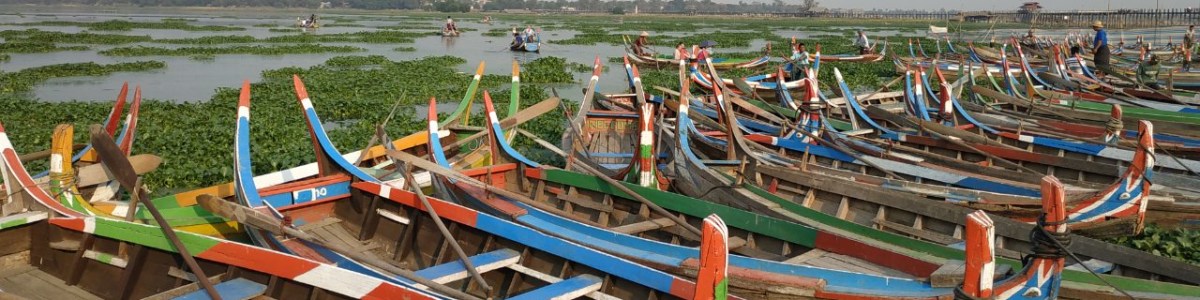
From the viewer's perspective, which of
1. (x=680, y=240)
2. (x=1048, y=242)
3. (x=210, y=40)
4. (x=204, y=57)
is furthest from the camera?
(x=210, y=40)

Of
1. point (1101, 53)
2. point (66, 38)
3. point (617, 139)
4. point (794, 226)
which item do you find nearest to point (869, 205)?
point (794, 226)

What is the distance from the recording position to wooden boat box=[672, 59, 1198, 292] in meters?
4.74

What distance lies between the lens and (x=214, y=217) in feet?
21.0

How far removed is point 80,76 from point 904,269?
79.7 feet

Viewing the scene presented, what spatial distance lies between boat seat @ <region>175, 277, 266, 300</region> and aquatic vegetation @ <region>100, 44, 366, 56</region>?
29343 mm

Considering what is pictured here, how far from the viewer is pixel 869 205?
255 inches

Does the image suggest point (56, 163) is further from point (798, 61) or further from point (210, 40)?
point (210, 40)

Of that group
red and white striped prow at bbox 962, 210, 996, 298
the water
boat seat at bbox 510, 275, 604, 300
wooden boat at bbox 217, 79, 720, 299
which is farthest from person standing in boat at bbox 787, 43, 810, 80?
red and white striped prow at bbox 962, 210, 996, 298

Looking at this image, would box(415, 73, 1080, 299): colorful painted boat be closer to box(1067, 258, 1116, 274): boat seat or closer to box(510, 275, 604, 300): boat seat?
box(510, 275, 604, 300): boat seat

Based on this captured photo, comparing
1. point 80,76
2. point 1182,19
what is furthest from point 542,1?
point 80,76

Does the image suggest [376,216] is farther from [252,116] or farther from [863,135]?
[252,116]

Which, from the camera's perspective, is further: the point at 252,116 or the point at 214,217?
the point at 252,116

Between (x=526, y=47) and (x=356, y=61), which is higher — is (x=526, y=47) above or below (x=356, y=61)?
above

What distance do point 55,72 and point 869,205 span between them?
23.5 meters
